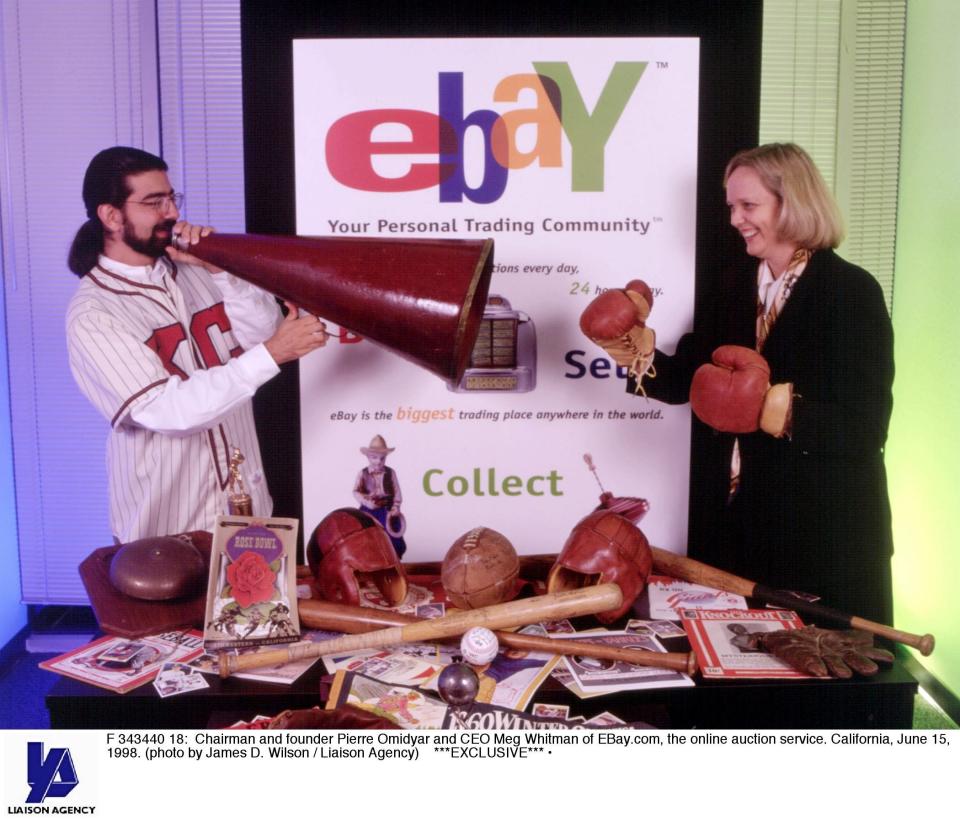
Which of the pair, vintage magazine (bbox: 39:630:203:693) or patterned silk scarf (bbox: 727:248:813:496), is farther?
patterned silk scarf (bbox: 727:248:813:496)

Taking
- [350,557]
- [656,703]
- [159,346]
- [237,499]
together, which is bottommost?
[656,703]

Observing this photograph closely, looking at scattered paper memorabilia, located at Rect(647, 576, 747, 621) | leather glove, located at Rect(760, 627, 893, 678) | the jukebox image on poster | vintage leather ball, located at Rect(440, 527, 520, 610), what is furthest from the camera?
the jukebox image on poster

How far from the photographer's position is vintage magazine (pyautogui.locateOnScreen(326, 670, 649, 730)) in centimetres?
142

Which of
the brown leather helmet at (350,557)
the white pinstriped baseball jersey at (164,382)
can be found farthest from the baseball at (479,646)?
the white pinstriped baseball jersey at (164,382)

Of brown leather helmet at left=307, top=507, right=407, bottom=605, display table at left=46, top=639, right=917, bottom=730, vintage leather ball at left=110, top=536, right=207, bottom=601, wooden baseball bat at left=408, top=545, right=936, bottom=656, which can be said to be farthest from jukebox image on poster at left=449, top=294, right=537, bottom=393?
display table at left=46, top=639, right=917, bottom=730

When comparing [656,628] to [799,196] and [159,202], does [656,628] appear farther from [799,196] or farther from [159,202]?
[159,202]

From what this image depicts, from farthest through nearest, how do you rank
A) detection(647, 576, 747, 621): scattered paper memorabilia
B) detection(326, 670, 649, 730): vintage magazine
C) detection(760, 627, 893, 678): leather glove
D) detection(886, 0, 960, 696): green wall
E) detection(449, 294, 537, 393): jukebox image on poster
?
detection(449, 294, 537, 393): jukebox image on poster, detection(886, 0, 960, 696): green wall, detection(647, 576, 747, 621): scattered paper memorabilia, detection(760, 627, 893, 678): leather glove, detection(326, 670, 649, 730): vintage magazine

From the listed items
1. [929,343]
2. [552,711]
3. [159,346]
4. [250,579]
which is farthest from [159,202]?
[929,343]

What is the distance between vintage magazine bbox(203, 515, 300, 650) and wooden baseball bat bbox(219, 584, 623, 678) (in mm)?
64

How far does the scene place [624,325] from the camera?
1.99m
